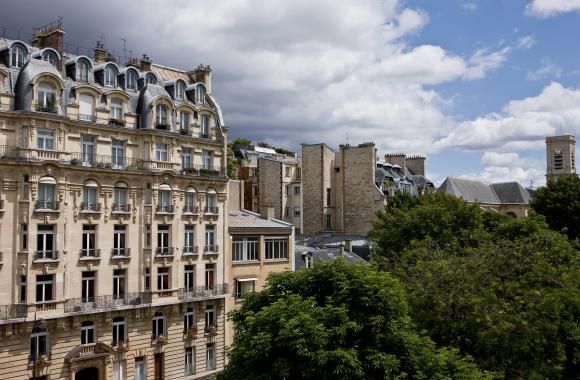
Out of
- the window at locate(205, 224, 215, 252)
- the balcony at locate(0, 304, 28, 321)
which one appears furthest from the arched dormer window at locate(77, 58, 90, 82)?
the balcony at locate(0, 304, 28, 321)

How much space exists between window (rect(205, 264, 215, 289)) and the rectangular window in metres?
8.65

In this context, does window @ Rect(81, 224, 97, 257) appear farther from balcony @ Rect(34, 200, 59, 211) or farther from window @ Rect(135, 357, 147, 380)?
window @ Rect(135, 357, 147, 380)

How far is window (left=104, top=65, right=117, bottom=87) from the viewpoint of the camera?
3859 cm

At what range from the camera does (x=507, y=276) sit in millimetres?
30938

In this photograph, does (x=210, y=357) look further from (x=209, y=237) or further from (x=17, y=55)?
(x=17, y=55)

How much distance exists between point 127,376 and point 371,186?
132 ft

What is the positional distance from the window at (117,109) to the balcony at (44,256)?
9413 mm

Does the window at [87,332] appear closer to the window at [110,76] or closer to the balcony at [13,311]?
the balcony at [13,311]

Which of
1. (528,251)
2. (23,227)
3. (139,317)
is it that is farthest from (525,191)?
(23,227)

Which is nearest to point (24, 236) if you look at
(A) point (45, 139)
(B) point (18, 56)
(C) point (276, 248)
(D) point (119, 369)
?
(A) point (45, 139)

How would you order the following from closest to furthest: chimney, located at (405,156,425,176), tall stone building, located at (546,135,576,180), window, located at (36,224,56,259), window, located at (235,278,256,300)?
window, located at (36,224,56,259) < window, located at (235,278,256,300) < chimney, located at (405,156,425,176) < tall stone building, located at (546,135,576,180)

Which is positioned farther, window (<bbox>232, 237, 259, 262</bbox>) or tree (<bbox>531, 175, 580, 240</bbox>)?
tree (<bbox>531, 175, 580, 240</bbox>)

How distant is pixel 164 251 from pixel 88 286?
5560 mm

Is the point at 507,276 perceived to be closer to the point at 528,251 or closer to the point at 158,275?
the point at 528,251
